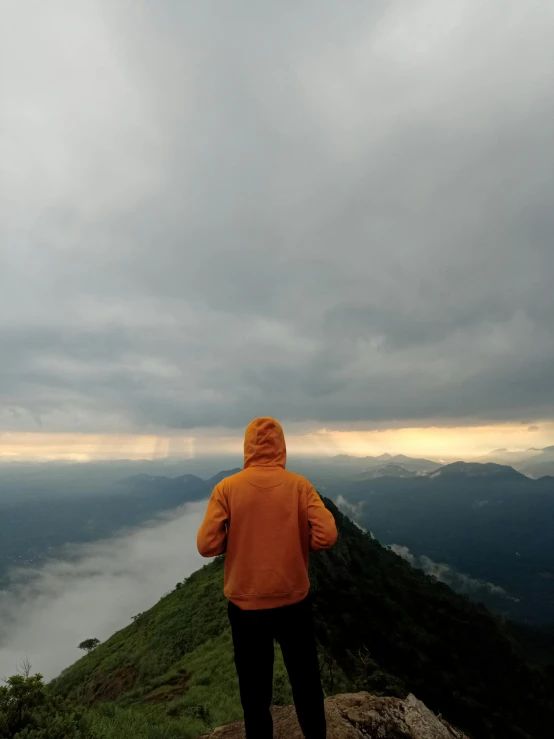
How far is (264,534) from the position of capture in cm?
493

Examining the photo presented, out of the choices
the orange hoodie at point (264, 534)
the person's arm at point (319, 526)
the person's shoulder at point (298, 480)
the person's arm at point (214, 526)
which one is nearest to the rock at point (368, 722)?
the orange hoodie at point (264, 534)

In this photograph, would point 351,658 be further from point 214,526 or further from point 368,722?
point 214,526

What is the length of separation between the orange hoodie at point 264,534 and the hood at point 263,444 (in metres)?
0.19

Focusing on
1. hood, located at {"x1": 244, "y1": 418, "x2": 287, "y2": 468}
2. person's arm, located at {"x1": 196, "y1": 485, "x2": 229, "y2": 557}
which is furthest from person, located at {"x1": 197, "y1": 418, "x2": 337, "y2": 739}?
hood, located at {"x1": 244, "y1": 418, "x2": 287, "y2": 468}

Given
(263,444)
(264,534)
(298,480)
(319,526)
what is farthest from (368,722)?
(263,444)

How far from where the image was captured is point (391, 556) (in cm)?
7719

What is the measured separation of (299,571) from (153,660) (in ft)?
89.7

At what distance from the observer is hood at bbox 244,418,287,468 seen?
535 centimetres

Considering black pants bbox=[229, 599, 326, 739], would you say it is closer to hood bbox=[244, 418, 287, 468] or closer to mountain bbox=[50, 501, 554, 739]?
hood bbox=[244, 418, 287, 468]

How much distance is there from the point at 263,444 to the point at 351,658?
1145 inches

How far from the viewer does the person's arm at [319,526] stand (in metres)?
5.02

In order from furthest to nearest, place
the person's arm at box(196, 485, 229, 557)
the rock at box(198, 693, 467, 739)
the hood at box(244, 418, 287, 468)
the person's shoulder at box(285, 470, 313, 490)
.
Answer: the rock at box(198, 693, 467, 739) → the hood at box(244, 418, 287, 468) → the person's shoulder at box(285, 470, 313, 490) → the person's arm at box(196, 485, 229, 557)

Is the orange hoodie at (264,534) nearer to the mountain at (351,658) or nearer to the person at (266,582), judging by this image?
the person at (266,582)

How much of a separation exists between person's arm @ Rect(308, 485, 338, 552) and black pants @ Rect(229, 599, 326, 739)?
800 millimetres
